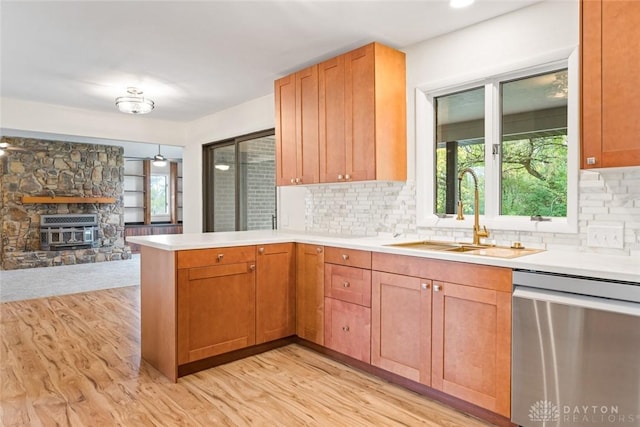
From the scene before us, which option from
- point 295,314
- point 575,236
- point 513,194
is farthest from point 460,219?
point 295,314

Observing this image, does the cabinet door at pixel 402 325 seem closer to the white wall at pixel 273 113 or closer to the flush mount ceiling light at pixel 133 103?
the white wall at pixel 273 113

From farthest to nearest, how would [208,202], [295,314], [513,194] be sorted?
[208,202]
[295,314]
[513,194]

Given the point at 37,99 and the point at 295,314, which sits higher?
the point at 37,99

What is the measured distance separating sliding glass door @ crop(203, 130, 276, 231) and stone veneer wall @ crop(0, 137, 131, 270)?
4.10 metres

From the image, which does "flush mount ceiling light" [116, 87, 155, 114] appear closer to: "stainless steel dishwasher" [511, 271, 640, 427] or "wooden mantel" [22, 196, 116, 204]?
"stainless steel dishwasher" [511, 271, 640, 427]

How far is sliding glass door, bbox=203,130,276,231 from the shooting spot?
496 cm

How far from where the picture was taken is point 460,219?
9.11ft

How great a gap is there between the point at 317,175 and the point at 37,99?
3.63m

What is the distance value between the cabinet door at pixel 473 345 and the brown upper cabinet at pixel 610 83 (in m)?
0.83

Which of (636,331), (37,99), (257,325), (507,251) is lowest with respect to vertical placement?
(257,325)

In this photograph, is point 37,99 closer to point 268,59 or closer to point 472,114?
point 268,59

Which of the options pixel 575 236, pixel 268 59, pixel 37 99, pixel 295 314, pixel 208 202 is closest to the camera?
pixel 575 236

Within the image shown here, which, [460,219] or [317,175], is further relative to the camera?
[317,175]

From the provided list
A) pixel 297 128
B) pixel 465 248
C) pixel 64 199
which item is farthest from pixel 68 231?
pixel 465 248
